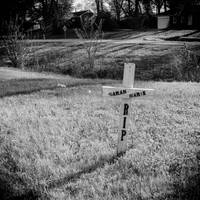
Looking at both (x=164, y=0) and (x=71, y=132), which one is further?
(x=164, y=0)

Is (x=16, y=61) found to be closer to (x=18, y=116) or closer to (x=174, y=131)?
(x=18, y=116)

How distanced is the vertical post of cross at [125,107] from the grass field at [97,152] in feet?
0.53

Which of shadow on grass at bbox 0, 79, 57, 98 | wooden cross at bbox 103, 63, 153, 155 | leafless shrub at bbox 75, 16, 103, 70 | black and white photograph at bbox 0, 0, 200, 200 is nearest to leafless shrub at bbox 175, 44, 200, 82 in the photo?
leafless shrub at bbox 75, 16, 103, 70

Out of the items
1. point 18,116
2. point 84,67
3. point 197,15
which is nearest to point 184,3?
point 197,15

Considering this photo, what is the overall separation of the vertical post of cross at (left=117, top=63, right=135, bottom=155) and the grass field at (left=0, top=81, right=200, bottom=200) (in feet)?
0.53

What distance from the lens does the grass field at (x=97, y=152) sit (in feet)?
10.7

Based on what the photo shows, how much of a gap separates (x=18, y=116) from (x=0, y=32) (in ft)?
93.5

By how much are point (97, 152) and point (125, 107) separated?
820 mm

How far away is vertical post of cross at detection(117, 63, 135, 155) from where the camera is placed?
3.58m

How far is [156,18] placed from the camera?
159 feet

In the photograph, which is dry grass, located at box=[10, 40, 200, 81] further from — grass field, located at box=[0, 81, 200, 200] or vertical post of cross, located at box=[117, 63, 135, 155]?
vertical post of cross, located at box=[117, 63, 135, 155]

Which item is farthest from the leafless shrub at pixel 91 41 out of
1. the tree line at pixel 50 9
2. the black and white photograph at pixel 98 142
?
the tree line at pixel 50 9

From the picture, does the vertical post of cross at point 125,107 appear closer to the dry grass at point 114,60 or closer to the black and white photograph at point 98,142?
the black and white photograph at point 98,142

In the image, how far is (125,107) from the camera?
371 cm
